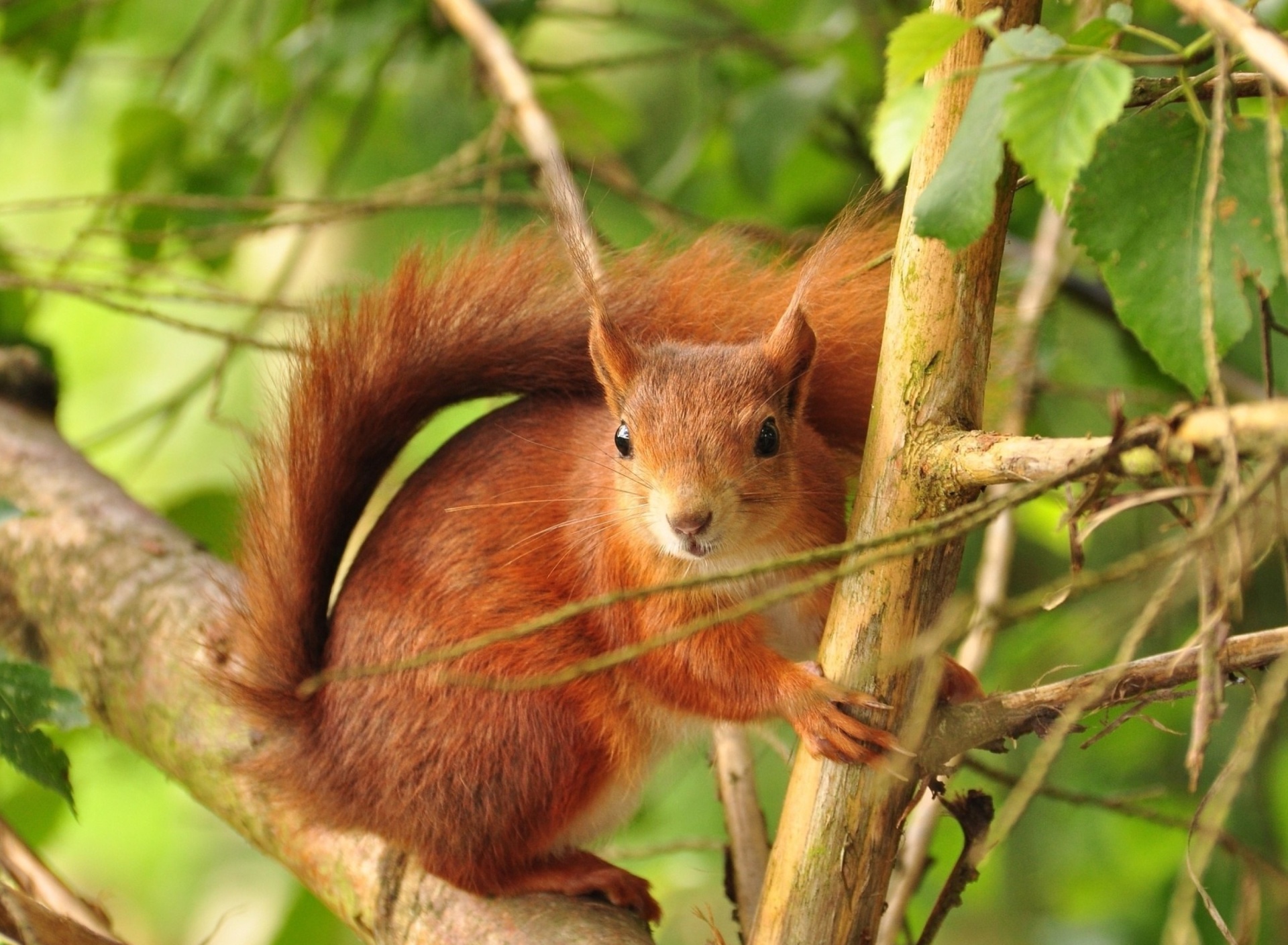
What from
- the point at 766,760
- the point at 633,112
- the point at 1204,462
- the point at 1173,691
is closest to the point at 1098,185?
the point at 1204,462

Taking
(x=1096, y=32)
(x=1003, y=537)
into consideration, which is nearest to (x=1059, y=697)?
(x=1096, y=32)

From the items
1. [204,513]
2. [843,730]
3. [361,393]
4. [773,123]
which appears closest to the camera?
[843,730]

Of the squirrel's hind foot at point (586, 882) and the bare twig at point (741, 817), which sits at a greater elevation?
the bare twig at point (741, 817)

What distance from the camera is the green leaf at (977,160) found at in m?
0.83

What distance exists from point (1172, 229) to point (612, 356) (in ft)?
1.97

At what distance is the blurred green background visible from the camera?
184 cm

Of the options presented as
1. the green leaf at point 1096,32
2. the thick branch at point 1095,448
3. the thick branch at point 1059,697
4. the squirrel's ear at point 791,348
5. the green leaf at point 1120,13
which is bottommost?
the thick branch at point 1059,697

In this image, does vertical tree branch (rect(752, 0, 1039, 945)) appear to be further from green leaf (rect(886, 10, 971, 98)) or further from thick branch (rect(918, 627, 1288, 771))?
green leaf (rect(886, 10, 971, 98))

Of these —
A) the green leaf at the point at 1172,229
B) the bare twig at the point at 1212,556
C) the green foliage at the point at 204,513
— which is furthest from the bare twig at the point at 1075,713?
the green foliage at the point at 204,513

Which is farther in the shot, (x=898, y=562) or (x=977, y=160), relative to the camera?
(x=898, y=562)

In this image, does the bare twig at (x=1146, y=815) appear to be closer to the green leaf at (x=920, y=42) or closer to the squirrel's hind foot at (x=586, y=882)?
the squirrel's hind foot at (x=586, y=882)

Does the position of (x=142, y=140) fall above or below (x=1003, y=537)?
above

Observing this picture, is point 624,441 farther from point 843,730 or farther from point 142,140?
point 142,140

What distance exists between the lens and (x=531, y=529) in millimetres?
1462
